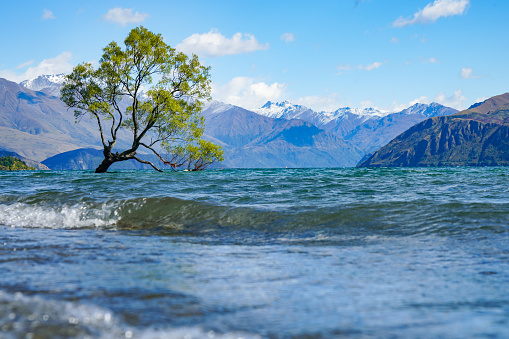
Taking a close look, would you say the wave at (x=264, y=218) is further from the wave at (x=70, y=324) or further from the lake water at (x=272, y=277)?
the wave at (x=70, y=324)

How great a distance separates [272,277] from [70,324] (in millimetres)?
2645

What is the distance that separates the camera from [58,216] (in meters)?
13.4

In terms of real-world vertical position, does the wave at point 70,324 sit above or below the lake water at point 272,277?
above

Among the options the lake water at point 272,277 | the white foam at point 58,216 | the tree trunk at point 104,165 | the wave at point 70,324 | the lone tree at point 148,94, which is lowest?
the white foam at point 58,216

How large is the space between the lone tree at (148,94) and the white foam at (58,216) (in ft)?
84.4

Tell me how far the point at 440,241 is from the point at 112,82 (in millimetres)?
38583

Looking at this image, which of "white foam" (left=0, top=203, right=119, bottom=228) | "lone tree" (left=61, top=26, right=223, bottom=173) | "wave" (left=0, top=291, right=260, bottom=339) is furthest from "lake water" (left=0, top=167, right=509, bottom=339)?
"lone tree" (left=61, top=26, right=223, bottom=173)

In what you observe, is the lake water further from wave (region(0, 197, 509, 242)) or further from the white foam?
the white foam

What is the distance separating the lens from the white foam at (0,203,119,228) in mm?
12727

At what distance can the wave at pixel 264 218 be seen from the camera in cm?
995

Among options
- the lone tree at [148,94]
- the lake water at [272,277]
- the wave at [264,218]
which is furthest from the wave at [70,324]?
the lone tree at [148,94]

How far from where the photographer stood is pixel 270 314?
13.3 feet

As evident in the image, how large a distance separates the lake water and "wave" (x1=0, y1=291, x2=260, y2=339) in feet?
0.05

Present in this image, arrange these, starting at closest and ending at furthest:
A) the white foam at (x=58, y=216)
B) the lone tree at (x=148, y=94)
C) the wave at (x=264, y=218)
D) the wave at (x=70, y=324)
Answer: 1. the wave at (x=70, y=324)
2. the wave at (x=264, y=218)
3. the white foam at (x=58, y=216)
4. the lone tree at (x=148, y=94)
